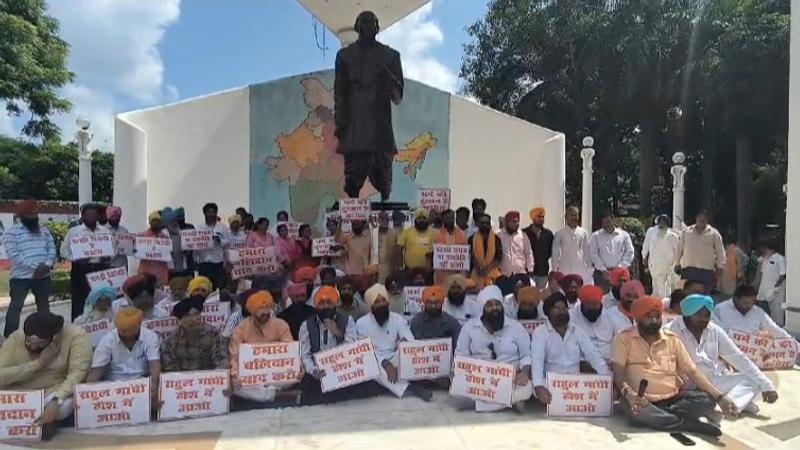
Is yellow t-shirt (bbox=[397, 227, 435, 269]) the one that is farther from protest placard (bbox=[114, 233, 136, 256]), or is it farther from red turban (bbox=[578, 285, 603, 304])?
protest placard (bbox=[114, 233, 136, 256])

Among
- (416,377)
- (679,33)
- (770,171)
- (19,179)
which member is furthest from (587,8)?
(19,179)

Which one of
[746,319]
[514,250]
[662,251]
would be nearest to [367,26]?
[514,250]

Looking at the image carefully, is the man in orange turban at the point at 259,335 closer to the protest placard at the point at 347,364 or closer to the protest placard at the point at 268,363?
the protest placard at the point at 268,363

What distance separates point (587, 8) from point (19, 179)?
2670 centimetres

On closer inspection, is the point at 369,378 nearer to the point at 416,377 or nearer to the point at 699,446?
the point at 416,377

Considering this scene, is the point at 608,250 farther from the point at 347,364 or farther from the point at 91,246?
the point at 91,246

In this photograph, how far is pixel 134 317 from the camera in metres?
5.23

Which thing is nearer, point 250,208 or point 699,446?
point 699,446

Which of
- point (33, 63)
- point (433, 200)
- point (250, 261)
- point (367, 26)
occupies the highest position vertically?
point (33, 63)

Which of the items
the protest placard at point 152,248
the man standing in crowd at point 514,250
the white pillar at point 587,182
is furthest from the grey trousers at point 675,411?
the white pillar at point 587,182

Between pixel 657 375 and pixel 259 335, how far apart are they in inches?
122

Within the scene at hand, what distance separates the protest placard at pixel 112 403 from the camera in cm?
484

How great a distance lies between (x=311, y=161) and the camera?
47.0 feet

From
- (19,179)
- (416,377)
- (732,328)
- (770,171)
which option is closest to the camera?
(416,377)
